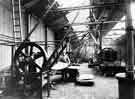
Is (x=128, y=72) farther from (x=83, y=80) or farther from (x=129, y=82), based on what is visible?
(x=83, y=80)

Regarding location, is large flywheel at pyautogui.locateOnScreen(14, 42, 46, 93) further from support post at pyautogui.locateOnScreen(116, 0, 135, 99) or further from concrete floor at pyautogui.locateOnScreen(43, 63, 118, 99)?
support post at pyautogui.locateOnScreen(116, 0, 135, 99)

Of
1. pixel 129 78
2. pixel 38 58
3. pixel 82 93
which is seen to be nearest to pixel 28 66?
pixel 38 58

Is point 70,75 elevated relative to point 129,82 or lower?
lower

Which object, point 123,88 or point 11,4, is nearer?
point 123,88

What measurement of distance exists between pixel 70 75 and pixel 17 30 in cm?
302

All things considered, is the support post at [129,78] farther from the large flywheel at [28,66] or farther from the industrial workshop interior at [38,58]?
the large flywheel at [28,66]

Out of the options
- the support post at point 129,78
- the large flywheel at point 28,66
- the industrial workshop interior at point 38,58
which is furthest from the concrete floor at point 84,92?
the support post at point 129,78

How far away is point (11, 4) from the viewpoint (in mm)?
4656

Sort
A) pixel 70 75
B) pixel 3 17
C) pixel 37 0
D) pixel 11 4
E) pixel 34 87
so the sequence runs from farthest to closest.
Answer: pixel 70 75 → pixel 37 0 → pixel 11 4 → pixel 3 17 → pixel 34 87

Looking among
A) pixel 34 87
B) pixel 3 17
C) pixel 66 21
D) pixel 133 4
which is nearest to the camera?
pixel 133 4

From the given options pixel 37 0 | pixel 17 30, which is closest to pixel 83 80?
pixel 17 30

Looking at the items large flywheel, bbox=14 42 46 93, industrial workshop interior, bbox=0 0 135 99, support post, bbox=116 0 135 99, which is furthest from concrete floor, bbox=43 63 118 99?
support post, bbox=116 0 135 99

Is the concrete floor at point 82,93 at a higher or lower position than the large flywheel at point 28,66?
lower

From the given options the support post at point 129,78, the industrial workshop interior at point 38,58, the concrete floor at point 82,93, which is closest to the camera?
the support post at point 129,78
